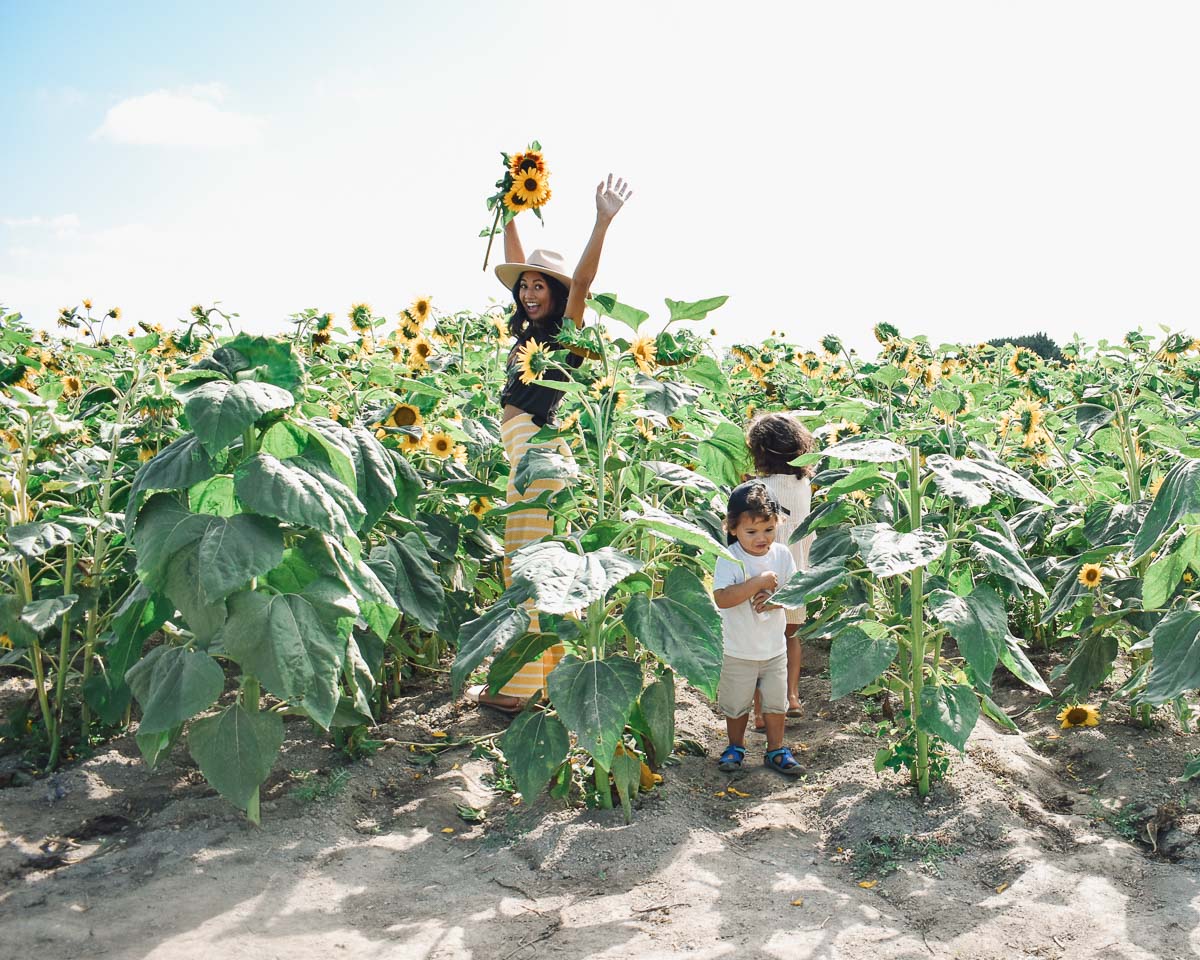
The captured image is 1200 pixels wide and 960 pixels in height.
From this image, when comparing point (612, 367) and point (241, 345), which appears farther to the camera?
point (612, 367)

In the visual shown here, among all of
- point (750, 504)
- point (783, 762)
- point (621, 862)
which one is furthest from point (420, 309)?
point (621, 862)

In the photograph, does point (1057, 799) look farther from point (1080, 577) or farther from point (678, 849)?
point (678, 849)

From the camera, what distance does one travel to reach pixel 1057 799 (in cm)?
300

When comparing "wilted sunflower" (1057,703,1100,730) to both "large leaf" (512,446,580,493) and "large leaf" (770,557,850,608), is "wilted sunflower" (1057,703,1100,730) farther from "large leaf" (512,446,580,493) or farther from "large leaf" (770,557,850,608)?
"large leaf" (512,446,580,493)

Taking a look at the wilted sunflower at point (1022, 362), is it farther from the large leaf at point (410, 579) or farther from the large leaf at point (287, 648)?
the large leaf at point (287, 648)

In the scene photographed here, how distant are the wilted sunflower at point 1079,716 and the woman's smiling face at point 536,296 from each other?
87.1 inches

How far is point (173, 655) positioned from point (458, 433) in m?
1.22

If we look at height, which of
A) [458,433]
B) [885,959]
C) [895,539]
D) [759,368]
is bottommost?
[885,959]

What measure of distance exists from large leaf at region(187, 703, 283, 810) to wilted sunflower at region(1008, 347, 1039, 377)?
4873 mm

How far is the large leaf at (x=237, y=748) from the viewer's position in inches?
94.6

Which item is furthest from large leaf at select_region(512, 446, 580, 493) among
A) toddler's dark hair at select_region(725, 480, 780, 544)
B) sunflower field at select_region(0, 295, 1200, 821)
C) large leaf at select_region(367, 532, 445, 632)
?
toddler's dark hair at select_region(725, 480, 780, 544)

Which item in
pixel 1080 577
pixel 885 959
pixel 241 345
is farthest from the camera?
pixel 1080 577

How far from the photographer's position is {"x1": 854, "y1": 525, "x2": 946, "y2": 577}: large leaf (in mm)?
2320

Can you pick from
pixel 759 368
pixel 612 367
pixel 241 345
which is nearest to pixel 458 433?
pixel 612 367
